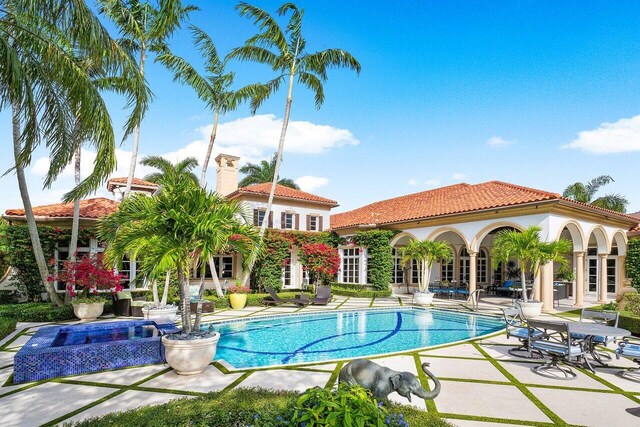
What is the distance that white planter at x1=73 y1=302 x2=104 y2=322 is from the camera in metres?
12.2

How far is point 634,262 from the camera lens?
60.4 feet

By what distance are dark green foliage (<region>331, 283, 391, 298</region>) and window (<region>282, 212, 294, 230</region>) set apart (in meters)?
4.91

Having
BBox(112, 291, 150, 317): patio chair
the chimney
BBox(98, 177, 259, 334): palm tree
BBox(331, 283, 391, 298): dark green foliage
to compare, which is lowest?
BBox(331, 283, 391, 298): dark green foliage

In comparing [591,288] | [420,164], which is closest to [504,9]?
[420,164]

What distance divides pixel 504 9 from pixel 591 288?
1879cm

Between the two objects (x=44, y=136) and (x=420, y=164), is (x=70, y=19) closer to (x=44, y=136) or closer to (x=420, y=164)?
(x=44, y=136)

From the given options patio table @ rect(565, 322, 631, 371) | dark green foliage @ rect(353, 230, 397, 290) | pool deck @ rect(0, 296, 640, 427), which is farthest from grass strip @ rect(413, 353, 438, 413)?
dark green foliage @ rect(353, 230, 397, 290)

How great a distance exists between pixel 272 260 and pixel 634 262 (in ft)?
62.3

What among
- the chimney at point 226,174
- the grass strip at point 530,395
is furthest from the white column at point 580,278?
the chimney at point 226,174

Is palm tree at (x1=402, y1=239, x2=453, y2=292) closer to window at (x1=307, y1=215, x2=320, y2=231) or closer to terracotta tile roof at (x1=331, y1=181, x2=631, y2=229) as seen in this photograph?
terracotta tile roof at (x1=331, y1=181, x2=631, y2=229)

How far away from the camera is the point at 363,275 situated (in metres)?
22.1

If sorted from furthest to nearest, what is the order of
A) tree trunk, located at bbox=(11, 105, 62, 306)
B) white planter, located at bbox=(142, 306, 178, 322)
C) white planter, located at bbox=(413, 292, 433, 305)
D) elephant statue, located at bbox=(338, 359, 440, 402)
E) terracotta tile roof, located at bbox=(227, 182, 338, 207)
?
terracotta tile roof, located at bbox=(227, 182, 338, 207) < white planter, located at bbox=(413, 292, 433, 305) < tree trunk, located at bbox=(11, 105, 62, 306) < white planter, located at bbox=(142, 306, 178, 322) < elephant statue, located at bbox=(338, 359, 440, 402)

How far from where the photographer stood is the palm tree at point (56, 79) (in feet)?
21.0

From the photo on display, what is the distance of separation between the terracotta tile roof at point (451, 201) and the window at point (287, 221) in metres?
3.09
